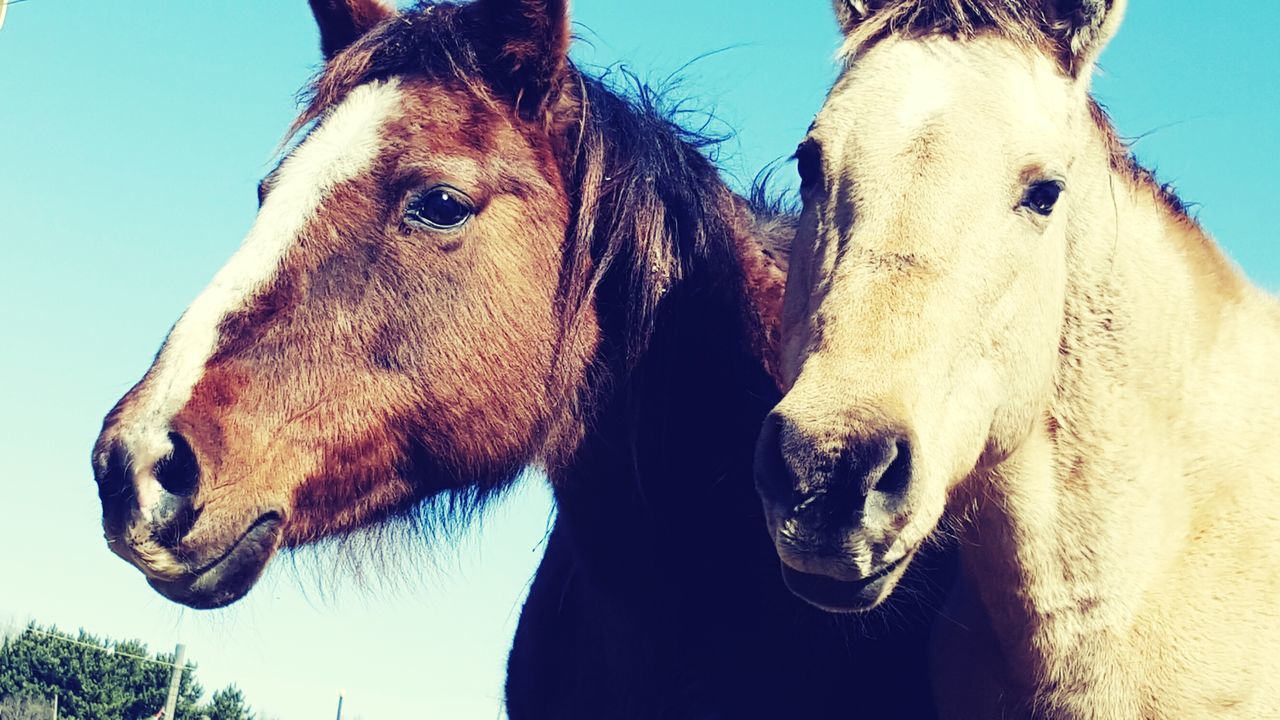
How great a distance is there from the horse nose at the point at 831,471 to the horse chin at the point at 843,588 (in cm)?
19

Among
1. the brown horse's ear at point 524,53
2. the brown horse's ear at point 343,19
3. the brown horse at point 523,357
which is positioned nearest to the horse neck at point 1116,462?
the brown horse at point 523,357

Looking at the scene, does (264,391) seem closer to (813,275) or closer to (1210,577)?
(813,275)

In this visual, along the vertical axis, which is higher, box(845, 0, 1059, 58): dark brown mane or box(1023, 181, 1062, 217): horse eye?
box(845, 0, 1059, 58): dark brown mane

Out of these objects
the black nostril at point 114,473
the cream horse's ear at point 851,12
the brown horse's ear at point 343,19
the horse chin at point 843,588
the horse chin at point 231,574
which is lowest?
the horse chin at point 231,574

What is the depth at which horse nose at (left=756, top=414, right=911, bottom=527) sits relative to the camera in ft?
8.13

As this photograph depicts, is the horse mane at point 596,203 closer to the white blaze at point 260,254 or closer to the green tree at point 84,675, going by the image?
the white blaze at point 260,254

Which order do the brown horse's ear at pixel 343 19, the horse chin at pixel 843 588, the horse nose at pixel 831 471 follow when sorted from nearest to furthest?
the horse nose at pixel 831 471
the horse chin at pixel 843 588
the brown horse's ear at pixel 343 19

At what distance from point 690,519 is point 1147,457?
1.39 m

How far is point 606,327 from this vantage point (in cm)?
376

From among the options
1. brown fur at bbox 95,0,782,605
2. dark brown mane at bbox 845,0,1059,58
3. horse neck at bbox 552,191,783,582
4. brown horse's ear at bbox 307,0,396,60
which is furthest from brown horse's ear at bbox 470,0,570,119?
dark brown mane at bbox 845,0,1059,58

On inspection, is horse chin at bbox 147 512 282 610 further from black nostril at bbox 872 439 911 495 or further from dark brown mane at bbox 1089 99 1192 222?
dark brown mane at bbox 1089 99 1192 222

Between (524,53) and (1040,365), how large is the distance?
6.26 feet

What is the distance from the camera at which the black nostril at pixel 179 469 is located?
2.87m

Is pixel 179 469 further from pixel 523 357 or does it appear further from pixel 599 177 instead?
pixel 599 177
